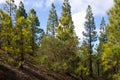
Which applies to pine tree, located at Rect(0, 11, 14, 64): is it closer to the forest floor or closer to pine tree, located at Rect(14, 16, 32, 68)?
pine tree, located at Rect(14, 16, 32, 68)

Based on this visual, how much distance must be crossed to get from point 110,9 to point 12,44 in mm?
17540

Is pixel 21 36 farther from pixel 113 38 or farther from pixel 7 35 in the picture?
pixel 113 38

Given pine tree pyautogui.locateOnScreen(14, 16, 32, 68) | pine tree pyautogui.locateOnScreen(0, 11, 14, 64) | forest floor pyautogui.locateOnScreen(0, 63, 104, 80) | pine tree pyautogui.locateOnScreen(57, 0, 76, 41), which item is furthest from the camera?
pine tree pyautogui.locateOnScreen(57, 0, 76, 41)

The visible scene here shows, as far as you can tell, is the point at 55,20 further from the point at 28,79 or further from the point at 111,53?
the point at 111,53

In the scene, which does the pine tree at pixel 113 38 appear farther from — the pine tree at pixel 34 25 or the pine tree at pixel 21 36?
the pine tree at pixel 34 25

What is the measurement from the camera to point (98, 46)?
79375mm

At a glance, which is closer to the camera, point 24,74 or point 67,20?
point 24,74

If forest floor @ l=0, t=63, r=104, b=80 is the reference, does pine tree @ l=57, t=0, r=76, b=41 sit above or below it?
above

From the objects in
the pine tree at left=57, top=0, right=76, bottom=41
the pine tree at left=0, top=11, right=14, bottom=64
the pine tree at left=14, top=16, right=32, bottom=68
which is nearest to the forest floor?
the pine tree at left=14, top=16, right=32, bottom=68

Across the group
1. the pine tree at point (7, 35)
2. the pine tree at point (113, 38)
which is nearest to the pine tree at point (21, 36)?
the pine tree at point (7, 35)

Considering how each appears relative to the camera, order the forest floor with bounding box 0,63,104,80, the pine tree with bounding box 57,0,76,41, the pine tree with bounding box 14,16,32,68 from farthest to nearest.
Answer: the pine tree with bounding box 57,0,76,41
the pine tree with bounding box 14,16,32,68
the forest floor with bounding box 0,63,104,80

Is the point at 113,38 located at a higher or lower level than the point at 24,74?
A: higher

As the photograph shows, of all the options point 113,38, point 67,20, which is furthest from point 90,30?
point 113,38

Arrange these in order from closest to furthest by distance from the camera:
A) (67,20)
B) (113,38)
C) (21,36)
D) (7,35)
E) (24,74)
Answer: (113,38) < (7,35) < (24,74) < (21,36) < (67,20)
